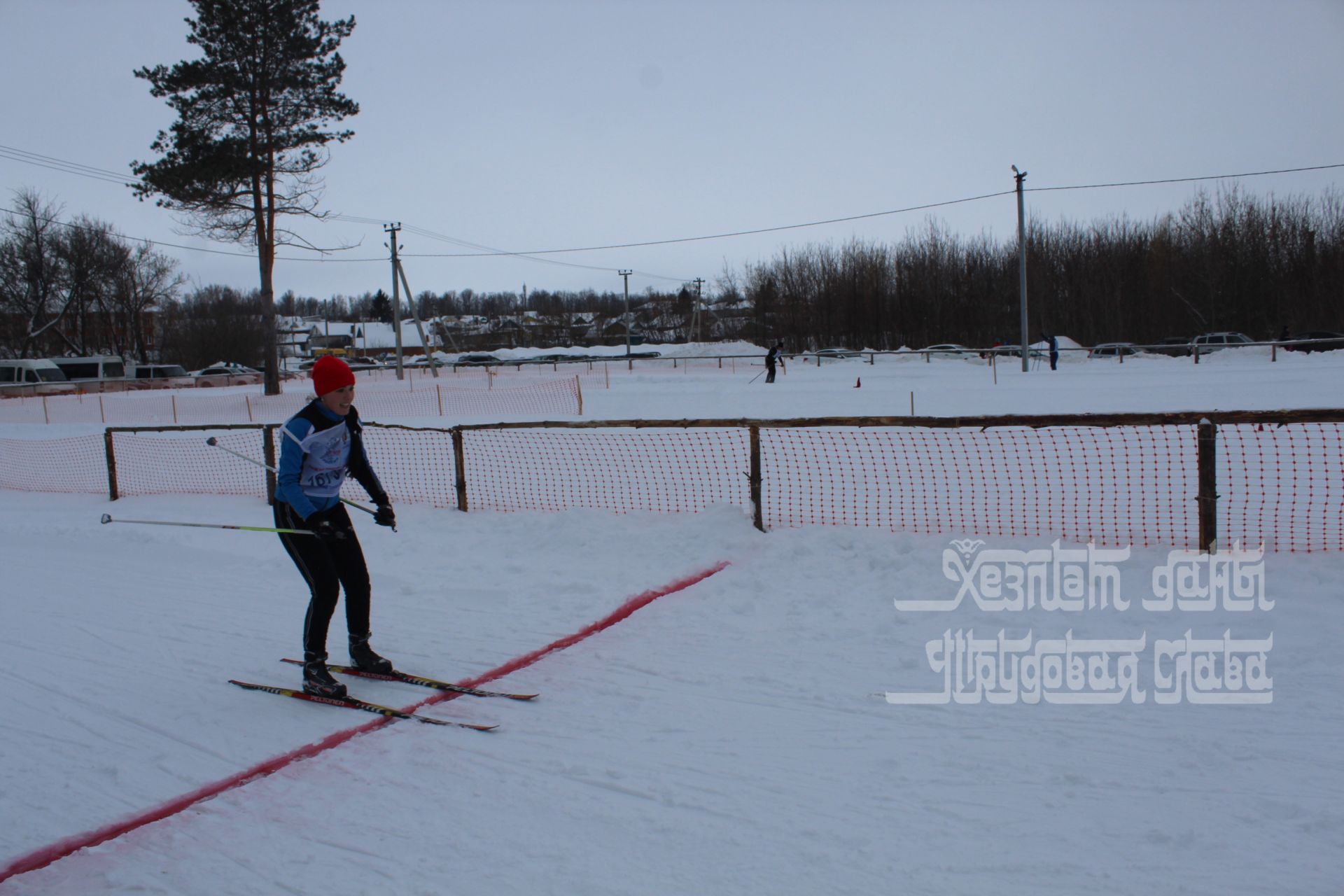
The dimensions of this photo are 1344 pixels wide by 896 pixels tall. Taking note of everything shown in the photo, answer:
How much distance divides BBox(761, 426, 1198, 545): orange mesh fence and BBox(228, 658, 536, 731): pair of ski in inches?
154

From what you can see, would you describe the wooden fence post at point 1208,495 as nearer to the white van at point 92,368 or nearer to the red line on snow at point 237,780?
the red line on snow at point 237,780

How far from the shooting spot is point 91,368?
45031mm

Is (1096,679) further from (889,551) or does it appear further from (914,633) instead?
(889,551)

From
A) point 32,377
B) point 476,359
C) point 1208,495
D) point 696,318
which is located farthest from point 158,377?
point 1208,495

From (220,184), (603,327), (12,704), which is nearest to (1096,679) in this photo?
(12,704)

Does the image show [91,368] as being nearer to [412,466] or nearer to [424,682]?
[412,466]

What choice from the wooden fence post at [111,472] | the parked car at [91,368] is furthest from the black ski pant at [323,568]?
the parked car at [91,368]

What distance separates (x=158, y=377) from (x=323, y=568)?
50583mm

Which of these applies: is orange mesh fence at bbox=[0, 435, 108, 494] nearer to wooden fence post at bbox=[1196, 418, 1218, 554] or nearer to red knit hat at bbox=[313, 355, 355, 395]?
red knit hat at bbox=[313, 355, 355, 395]

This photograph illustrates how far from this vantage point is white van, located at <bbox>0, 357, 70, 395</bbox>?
117 ft

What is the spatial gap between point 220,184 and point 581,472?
84.3 feet

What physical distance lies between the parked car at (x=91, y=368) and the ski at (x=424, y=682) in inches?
1807

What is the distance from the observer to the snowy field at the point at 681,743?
3.05 meters

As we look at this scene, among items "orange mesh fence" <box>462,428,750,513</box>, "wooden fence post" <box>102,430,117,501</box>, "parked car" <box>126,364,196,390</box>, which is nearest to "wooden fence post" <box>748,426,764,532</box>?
"orange mesh fence" <box>462,428,750,513</box>
